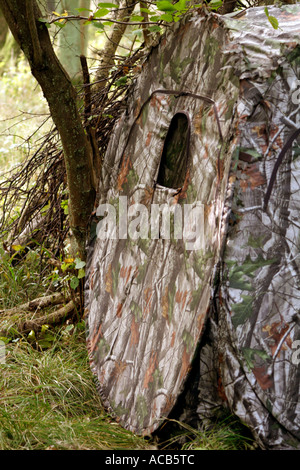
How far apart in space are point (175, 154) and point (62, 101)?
740mm

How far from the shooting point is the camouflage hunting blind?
204 centimetres

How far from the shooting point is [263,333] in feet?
6.73

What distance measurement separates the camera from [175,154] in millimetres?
2588

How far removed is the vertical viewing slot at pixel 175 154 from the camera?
2.53 metres

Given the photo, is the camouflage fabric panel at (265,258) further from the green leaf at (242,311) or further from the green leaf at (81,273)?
the green leaf at (81,273)

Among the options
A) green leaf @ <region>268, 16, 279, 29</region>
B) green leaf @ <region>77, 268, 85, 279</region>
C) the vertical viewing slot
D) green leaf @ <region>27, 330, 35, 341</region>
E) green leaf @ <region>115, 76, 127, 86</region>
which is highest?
green leaf @ <region>115, 76, 127, 86</region>

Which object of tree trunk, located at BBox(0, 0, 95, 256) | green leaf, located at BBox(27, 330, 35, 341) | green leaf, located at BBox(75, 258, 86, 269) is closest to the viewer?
tree trunk, located at BBox(0, 0, 95, 256)

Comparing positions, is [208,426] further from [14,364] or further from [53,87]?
[53,87]

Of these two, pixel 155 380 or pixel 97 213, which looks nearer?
pixel 155 380

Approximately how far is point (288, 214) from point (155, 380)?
0.88 metres

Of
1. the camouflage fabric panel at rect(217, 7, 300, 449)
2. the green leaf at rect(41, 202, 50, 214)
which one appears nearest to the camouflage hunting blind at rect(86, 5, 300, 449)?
the camouflage fabric panel at rect(217, 7, 300, 449)

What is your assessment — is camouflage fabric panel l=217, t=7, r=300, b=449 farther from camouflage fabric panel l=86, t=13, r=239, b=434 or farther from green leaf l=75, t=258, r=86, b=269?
green leaf l=75, t=258, r=86, b=269
